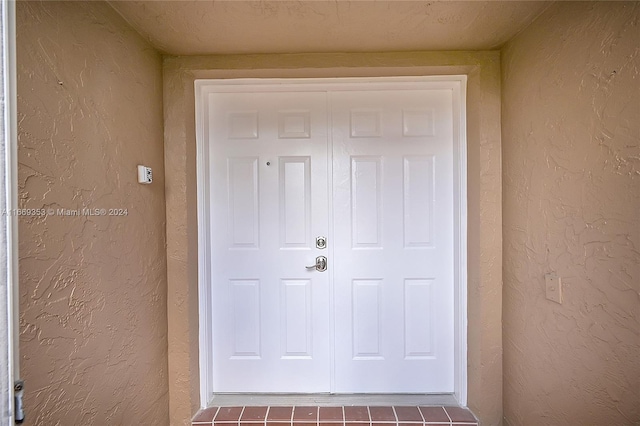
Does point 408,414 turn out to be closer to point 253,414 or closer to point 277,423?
point 277,423

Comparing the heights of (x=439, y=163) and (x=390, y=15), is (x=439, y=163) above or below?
below

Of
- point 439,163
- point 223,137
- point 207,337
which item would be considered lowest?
point 207,337

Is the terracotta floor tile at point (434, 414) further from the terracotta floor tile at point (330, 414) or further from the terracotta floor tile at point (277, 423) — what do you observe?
the terracotta floor tile at point (277, 423)

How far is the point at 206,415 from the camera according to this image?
181cm

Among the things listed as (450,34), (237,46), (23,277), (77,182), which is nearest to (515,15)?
(450,34)

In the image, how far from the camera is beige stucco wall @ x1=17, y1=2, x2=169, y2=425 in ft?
3.25

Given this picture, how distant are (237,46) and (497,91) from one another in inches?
53.6

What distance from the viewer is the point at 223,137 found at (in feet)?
6.31

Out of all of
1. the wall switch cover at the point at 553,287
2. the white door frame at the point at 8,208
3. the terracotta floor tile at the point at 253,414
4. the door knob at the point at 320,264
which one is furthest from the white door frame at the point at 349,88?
the white door frame at the point at 8,208

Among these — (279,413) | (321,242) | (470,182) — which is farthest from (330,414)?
(470,182)

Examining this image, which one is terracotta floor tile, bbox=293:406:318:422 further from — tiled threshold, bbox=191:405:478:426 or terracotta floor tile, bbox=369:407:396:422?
terracotta floor tile, bbox=369:407:396:422

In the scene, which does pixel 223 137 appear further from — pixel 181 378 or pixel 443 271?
pixel 443 271

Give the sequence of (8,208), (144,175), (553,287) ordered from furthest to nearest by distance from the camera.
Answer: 1. (144,175)
2. (553,287)
3. (8,208)

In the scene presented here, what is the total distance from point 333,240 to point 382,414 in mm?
990
